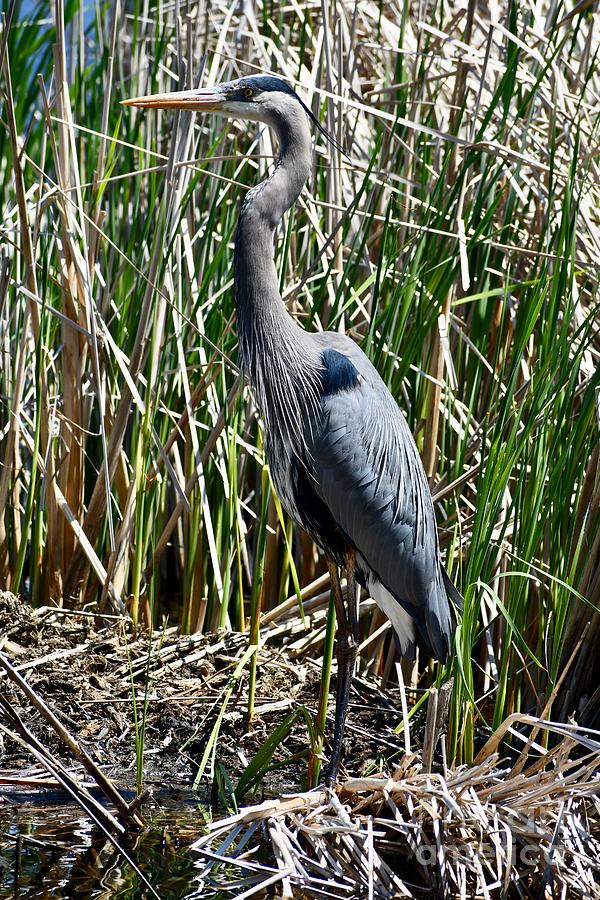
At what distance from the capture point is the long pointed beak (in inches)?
123

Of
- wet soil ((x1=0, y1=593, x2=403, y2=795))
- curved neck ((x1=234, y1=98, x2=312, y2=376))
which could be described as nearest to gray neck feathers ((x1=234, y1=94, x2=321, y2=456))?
curved neck ((x1=234, y1=98, x2=312, y2=376))

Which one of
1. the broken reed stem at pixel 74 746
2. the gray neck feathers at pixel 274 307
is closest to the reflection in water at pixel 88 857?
the broken reed stem at pixel 74 746

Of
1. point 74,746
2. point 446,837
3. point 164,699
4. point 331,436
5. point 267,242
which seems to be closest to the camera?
point 74,746

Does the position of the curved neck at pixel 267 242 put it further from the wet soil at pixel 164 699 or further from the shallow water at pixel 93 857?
the shallow water at pixel 93 857

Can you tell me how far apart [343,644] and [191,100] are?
5.78 feet

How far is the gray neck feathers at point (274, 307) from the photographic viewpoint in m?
3.14

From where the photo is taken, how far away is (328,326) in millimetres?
3586

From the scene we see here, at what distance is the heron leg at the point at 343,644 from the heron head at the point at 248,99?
4.46 feet

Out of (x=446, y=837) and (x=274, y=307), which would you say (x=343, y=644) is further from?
(x=274, y=307)

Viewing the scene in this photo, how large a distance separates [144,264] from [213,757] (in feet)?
5.83

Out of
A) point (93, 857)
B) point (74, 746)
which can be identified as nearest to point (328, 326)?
point (74, 746)

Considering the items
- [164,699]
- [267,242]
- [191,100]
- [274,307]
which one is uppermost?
[191,100]

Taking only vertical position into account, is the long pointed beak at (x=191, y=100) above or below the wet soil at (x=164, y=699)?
above

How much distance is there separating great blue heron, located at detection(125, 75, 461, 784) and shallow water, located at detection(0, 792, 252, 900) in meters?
0.52
